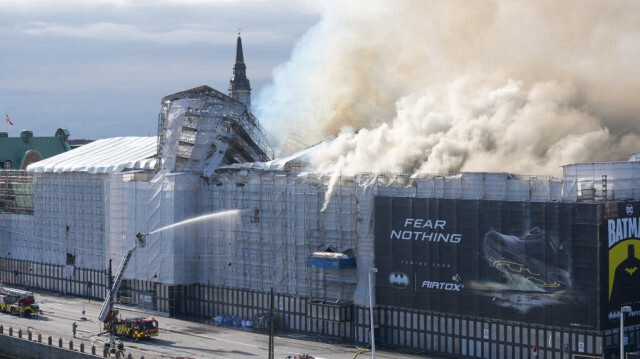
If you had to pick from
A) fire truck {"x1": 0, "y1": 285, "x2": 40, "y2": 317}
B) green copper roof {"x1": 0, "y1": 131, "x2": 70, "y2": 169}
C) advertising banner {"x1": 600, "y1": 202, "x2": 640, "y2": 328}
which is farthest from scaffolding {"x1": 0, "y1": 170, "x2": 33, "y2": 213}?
advertising banner {"x1": 600, "y1": 202, "x2": 640, "y2": 328}

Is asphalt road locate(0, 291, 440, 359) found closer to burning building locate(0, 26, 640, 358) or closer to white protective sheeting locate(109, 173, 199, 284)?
burning building locate(0, 26, 640, 358)

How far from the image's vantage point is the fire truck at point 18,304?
10731 cm

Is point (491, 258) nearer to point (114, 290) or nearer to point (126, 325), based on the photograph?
point (126, 325)

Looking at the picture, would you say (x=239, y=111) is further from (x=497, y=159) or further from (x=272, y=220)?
(x=497, y=159)

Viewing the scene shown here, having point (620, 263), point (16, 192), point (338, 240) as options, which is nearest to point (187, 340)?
point (338, 240)

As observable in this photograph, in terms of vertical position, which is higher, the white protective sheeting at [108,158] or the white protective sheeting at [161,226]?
the white protective sheeting at [108,158]

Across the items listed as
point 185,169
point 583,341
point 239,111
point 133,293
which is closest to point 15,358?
point 133,293

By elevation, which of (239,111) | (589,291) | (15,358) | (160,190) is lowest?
(15,358)

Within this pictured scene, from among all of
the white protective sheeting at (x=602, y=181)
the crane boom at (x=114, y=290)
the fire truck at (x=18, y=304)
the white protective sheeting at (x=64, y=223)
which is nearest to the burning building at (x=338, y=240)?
the white protective sheeting at (x=602, y=181)

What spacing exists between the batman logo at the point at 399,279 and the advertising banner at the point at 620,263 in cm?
1695

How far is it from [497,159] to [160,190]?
33.6m

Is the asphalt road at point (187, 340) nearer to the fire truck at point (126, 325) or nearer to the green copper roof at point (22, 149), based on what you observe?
the fire truck at point (126, 325)

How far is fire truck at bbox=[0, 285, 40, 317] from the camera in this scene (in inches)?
4225

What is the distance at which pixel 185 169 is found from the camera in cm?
10669
